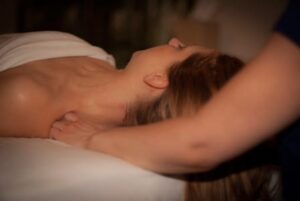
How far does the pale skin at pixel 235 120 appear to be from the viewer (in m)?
0.66

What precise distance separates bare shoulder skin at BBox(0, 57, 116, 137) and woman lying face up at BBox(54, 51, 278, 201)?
4 centimetres

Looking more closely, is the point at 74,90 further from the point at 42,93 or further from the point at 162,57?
the point at 162,57

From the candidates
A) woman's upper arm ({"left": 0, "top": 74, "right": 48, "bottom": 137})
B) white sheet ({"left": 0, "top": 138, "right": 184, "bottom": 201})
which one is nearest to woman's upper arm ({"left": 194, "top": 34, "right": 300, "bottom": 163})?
white sheet ({"left": 0, "top": 138, "right": 184, "bottom": 201})

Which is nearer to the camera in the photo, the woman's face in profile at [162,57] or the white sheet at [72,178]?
the white sheet at [72,178]

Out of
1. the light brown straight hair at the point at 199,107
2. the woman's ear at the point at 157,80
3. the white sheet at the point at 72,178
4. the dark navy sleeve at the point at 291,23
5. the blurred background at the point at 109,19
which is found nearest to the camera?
the dark navy sleeve at the point at 291,23

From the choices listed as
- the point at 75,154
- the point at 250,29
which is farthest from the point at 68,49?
the point at 250,29

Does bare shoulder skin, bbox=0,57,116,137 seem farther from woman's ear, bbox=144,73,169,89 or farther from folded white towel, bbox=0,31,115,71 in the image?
woman's ear, bbox=144,73,169,89

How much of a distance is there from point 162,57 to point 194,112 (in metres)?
0.22

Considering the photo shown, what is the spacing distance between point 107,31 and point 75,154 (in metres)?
1.48

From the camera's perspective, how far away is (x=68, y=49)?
48.7 inches

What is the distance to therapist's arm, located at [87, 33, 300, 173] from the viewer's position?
2.17 feet

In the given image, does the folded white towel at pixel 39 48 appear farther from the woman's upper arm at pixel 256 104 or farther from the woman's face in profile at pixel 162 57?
the woman's upper arm at pixel 256 104

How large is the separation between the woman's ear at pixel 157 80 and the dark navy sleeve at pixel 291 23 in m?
0.41

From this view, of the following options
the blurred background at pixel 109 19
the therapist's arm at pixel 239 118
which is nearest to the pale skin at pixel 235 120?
the therapist's arm at pixel 239 118
